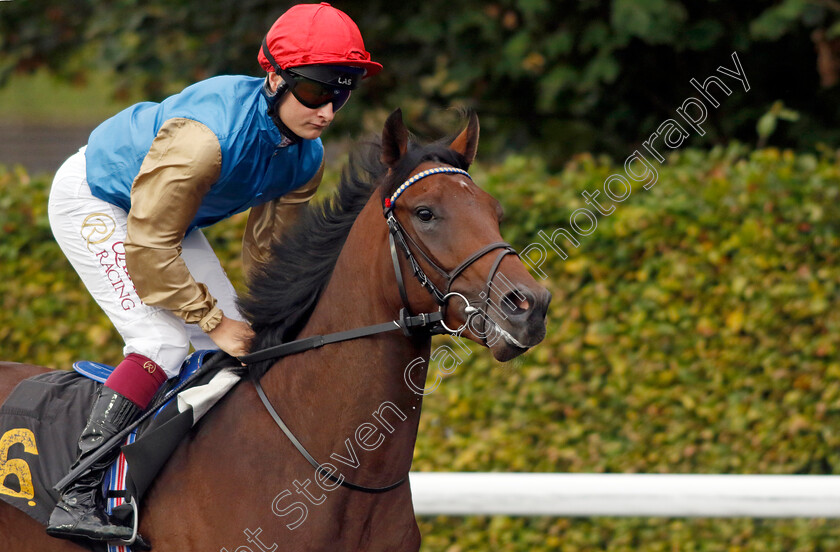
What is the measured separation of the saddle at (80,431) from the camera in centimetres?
241

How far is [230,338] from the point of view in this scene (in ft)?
8.41

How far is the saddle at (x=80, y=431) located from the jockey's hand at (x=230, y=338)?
8 cm

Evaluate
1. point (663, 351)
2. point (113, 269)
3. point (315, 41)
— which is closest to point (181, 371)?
point (113, 269)

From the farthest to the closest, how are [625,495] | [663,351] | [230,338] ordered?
[663,351] → [625,495] → [230,338]

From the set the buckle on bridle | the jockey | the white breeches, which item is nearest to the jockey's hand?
the jockey

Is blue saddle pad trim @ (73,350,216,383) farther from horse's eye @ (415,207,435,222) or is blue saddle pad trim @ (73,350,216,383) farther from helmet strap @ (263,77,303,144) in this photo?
horse's eye @ (415,207,435,222)

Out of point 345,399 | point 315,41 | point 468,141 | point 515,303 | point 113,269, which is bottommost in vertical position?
point 345,399

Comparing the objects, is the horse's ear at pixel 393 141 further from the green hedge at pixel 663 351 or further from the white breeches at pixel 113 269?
the green hedge at pixel 663 351

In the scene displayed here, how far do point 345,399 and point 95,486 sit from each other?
78cm

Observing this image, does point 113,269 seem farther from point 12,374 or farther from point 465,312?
A: point 465,312

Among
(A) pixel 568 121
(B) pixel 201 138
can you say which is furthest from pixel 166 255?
(A) pixel 568 121

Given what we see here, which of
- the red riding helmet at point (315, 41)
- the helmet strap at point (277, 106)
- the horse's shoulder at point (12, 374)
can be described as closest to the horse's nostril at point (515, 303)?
the red riding helmet at point (315, 41)

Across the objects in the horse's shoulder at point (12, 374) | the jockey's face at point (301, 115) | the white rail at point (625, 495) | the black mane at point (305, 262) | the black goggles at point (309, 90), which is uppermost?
the black goggles at point (309, 90)

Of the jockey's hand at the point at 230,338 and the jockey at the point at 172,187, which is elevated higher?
the jockey at the point at 172,187
